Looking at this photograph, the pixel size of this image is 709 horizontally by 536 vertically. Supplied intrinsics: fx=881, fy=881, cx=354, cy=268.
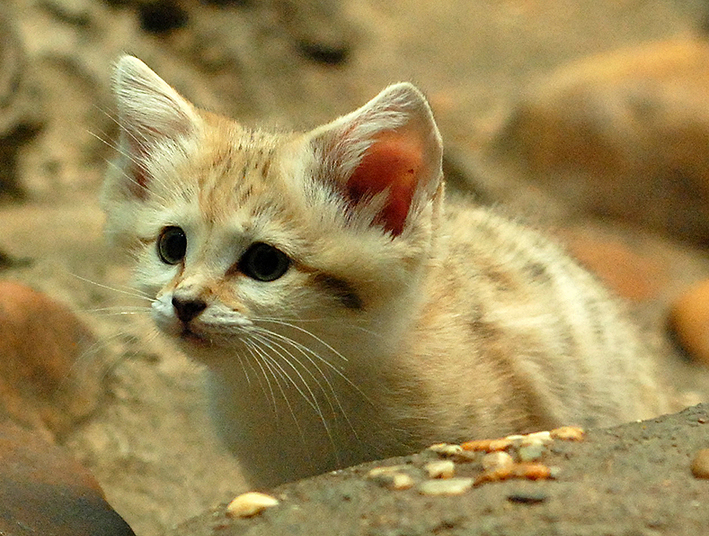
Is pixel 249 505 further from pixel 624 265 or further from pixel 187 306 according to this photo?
pixel 624 265

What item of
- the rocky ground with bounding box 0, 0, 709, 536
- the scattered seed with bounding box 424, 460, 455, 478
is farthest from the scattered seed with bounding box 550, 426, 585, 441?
the rocky ground with bounding box 0, 0, 709, 536

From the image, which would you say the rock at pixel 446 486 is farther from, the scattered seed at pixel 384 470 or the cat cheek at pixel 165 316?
the cat cheek at pixel 165 316

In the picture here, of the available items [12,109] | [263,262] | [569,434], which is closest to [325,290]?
[263,262]

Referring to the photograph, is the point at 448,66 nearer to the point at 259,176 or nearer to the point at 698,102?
the point at 698,102

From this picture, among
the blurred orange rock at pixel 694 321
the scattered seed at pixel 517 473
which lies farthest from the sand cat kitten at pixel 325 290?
the blurred orange rock at pixel 694 321

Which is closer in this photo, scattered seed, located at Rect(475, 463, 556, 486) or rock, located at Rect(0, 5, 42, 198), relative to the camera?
scattered seed, located at Rect(475, 463, 556, 486)

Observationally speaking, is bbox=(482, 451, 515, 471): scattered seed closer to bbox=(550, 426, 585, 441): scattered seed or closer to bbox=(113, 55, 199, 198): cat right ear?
bbox=(550, 426, 585, 441): scattered seed
